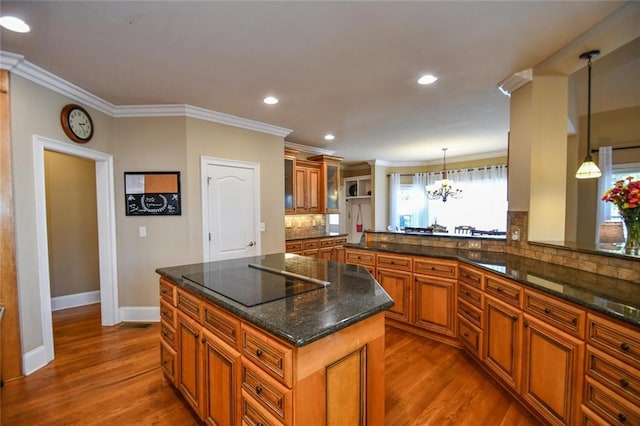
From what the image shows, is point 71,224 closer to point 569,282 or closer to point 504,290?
point 504,290

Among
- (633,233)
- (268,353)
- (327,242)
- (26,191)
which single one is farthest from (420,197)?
(26,191)

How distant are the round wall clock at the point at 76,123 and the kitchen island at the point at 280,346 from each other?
2.08 metres

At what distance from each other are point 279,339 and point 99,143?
11.0ft

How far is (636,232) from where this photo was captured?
1967 mm

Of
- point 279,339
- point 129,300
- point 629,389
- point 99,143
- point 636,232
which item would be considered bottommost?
point 129,300

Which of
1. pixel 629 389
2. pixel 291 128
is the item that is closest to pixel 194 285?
pixel 629 389

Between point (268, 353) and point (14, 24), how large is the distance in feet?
8.58

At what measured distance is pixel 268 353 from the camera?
3.97 ft

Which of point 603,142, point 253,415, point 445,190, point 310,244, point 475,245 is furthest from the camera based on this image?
point 445,190

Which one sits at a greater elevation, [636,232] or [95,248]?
[636,232]

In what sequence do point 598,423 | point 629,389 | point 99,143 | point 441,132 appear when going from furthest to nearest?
point 441,132, point 99,143, point 598,423, point 629,389

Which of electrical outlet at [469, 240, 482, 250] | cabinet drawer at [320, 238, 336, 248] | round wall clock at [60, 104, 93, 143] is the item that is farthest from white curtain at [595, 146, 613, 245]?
round wall clock at [60, 104, 93, 143]

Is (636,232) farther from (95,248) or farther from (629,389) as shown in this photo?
(95,248)

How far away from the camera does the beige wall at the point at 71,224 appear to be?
3.95 meters
